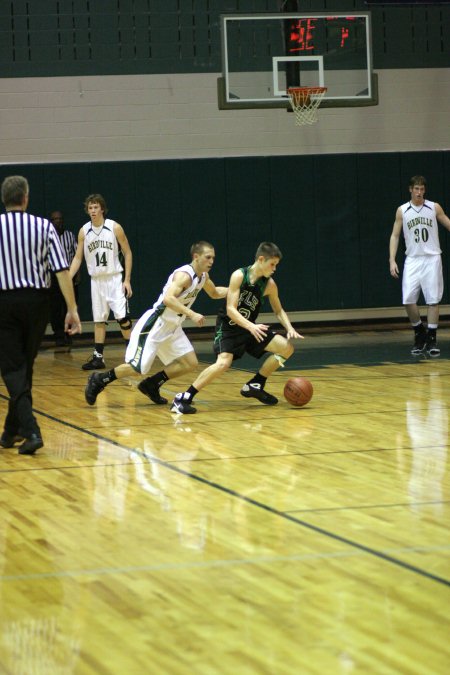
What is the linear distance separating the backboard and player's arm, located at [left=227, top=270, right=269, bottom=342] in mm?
5740

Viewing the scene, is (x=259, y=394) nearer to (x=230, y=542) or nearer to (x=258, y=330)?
(x=258, y=330)

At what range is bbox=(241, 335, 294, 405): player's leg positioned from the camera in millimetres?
9625

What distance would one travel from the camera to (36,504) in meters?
6.14

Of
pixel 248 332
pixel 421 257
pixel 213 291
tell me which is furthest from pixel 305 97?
pixel 248 332

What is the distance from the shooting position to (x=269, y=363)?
966 centimetres

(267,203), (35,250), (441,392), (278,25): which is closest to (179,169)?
(267,203)

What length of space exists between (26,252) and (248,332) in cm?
267

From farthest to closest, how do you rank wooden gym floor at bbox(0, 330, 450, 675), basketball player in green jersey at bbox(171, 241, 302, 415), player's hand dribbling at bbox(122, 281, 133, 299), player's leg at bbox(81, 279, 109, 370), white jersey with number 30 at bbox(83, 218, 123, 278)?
white jersey with number 30 at bbox(83, 218, 123, 278), player's leg at bbox(81, 279, 109, 370), player's hand dribbling at bbox(122, 281, 133, 299), basketball player in green jersey at bbox(171, 241, 302, 415), wooden gym floor at bbox(0, 330, 450, 675)

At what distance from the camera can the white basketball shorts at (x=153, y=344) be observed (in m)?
9.51

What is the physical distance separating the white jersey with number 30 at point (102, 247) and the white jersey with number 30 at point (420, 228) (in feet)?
11.3

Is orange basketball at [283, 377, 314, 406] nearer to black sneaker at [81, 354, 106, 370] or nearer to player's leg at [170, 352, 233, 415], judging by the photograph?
player's leg at [170, 352, 233, 415]

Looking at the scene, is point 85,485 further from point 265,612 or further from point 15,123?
point 15,123

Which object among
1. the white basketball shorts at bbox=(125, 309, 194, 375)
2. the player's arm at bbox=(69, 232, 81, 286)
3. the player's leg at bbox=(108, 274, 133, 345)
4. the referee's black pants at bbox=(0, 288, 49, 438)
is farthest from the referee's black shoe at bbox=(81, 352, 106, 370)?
the referee's black pants at bbox=(0, 288, 49, 438)

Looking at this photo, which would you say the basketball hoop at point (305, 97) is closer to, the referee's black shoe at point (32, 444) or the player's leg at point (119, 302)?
the player's leg at point (119, 302)
